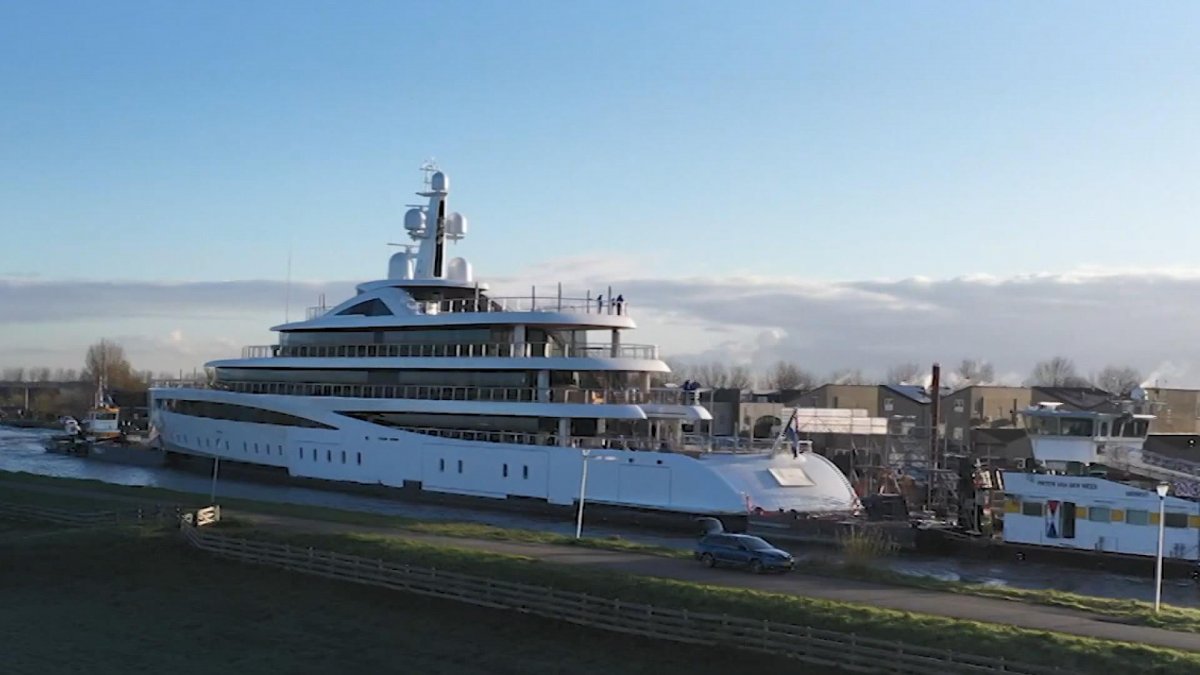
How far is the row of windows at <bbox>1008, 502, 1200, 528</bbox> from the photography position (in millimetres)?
36000

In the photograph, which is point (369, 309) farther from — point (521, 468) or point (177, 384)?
point (177, 384)

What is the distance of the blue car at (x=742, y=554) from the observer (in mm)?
28297

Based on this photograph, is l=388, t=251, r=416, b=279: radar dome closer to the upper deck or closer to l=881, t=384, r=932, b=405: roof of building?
the upper deck

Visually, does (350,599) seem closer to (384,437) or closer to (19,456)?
(384,437)

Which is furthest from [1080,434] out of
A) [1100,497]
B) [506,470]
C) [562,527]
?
[506,470]

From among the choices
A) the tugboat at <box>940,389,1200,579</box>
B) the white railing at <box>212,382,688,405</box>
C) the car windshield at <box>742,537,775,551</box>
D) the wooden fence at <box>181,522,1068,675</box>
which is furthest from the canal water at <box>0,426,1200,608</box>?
the wooden fence at <box>181,522,1068,675</box>

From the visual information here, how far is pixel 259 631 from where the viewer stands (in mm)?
25891

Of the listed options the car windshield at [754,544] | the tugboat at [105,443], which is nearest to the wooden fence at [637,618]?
the car windshield at [754,544]

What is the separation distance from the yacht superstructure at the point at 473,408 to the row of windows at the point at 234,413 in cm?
12

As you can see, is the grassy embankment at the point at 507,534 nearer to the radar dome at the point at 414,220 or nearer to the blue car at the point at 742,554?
the blue car at the point at 742,554

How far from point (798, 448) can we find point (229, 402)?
1298 inches

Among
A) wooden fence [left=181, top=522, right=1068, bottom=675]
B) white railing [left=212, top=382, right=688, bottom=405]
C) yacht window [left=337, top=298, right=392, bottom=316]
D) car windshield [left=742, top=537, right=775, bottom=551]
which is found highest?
yacht window [left=337, top=298, right=392, bottom=316]

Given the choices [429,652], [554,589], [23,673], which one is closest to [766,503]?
[554,589]

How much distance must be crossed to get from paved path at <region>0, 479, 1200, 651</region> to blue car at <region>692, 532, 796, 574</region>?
1.12 ft
